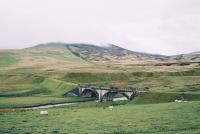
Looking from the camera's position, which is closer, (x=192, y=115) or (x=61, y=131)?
(x=61, y=131)

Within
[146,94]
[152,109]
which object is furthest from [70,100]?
[152,109]

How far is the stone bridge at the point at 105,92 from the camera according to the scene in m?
133

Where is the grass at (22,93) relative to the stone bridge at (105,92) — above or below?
below

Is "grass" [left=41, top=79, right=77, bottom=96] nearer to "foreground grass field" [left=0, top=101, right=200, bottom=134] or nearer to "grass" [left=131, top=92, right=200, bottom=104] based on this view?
"grass" [left=131, top=92, right=200, bottom=104]

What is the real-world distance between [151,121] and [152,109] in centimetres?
1653

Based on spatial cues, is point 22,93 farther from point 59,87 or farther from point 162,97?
point 162,97

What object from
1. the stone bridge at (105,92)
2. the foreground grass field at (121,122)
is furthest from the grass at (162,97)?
the foreground grass field at (121,122)

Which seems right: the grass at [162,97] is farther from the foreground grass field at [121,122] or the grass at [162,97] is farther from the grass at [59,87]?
the grass at [59,87]

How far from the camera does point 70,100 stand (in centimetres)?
15012

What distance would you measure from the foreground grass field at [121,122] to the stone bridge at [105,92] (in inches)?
1810

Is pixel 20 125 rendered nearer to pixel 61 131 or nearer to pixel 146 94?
pixel 61 131

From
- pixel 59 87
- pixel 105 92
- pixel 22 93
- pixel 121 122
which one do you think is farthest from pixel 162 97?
pixel 59 87

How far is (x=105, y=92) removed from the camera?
147 meters

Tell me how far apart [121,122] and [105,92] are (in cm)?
7646
